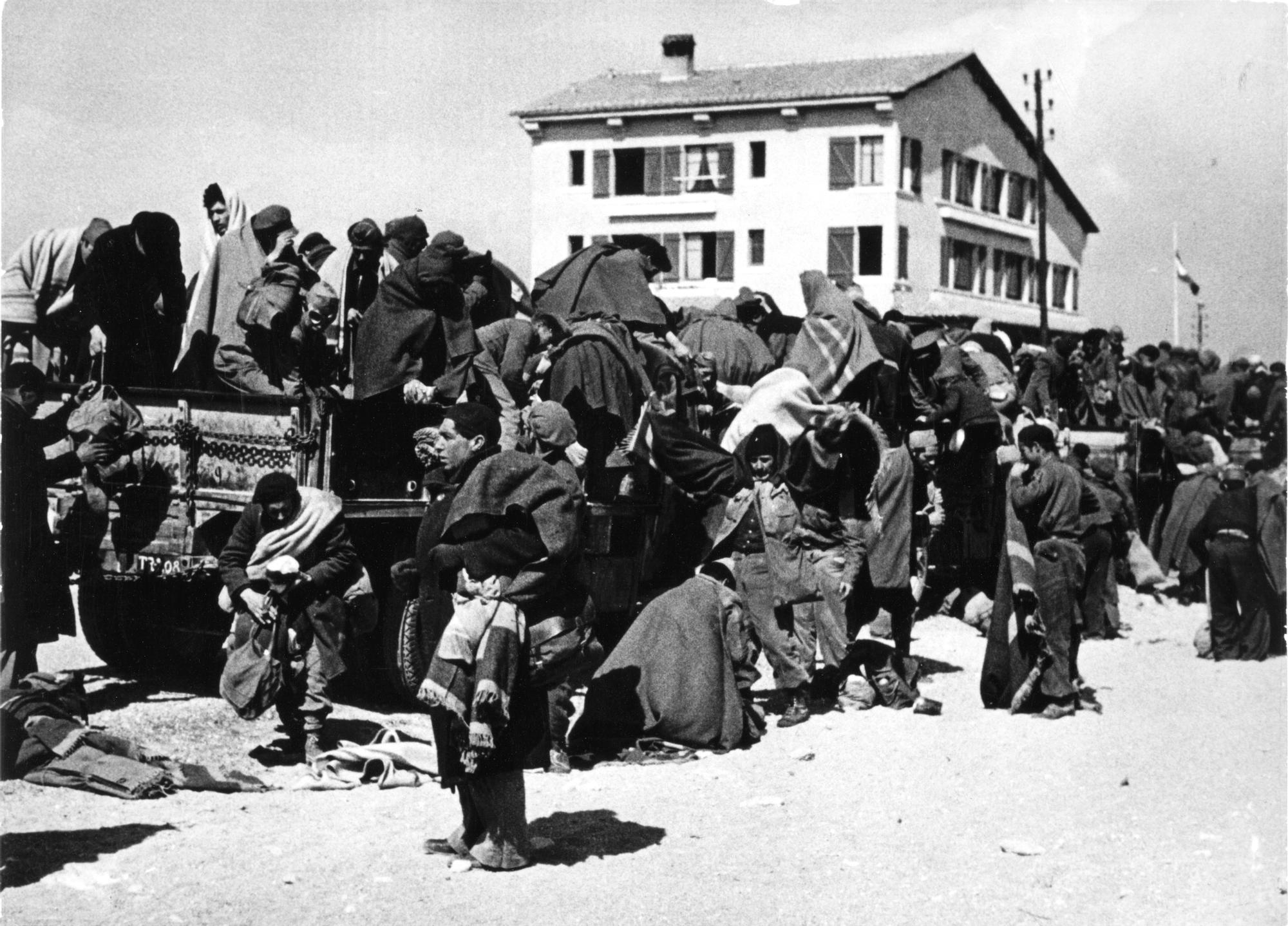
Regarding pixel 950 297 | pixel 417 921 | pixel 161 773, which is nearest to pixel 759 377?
pixel 161 773

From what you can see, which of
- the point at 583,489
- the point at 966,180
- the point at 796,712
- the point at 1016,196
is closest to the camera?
the point at 583,489

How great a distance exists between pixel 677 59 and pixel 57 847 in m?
33.2

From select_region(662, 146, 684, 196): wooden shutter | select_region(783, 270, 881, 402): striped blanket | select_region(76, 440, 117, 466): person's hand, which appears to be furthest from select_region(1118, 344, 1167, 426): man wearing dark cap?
select_region(662, 146, 684, 196): wooden shutter

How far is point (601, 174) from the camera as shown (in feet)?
137

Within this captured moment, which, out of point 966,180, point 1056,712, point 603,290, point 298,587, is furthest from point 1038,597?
point 966,180

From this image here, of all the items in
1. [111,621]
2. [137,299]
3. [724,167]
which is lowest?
[111,621]

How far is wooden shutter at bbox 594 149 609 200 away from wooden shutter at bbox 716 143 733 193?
8.47 feet

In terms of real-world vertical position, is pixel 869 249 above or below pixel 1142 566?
above

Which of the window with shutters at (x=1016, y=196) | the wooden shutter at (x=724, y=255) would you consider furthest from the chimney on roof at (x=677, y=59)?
the window with shutters at (x=1016, y=196)

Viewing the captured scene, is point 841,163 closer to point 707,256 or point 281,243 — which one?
point 707,256

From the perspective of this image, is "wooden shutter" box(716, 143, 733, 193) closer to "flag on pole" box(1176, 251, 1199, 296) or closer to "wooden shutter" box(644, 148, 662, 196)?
"wooden shutter" box(644, 148, 662, 196)

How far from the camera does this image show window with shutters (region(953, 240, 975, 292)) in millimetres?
45875

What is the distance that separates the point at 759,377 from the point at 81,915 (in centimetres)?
911

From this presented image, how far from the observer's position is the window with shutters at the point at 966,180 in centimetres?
4441
